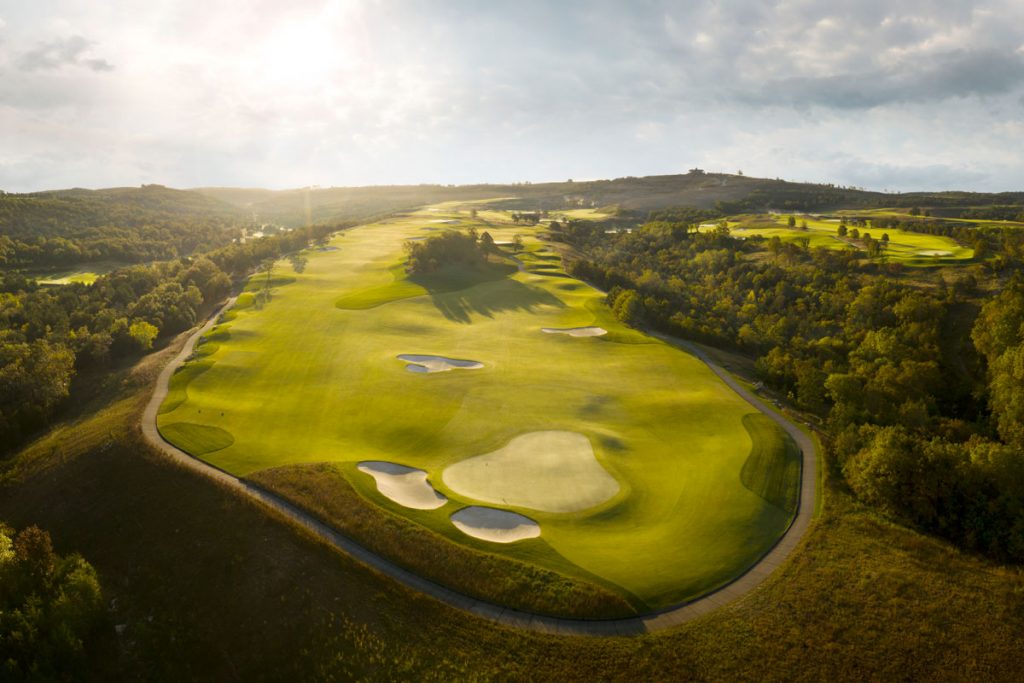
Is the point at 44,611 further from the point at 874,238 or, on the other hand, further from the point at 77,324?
the point at 874,238

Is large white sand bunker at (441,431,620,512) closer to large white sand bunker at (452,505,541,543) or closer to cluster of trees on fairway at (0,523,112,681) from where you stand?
large white sand bunker at (452,505,541,543)

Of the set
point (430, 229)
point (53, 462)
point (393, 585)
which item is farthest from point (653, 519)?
point (430, 229)

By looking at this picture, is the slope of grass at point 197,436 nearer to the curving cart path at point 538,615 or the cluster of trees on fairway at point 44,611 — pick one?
the curving cart path at point 538,615

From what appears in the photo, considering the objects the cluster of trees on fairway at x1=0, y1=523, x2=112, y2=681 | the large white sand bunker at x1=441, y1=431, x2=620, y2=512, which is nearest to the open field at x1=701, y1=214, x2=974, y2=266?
the large white sand bunker at x1=441, y1=431, x2=620, y2=512

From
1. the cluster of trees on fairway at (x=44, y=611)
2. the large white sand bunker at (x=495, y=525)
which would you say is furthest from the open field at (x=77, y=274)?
the large white sand bunker at (x=495, y=525)

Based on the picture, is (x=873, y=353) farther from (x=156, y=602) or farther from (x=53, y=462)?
(x=53, y=462)

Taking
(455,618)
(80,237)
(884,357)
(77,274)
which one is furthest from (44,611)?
(80,237)
